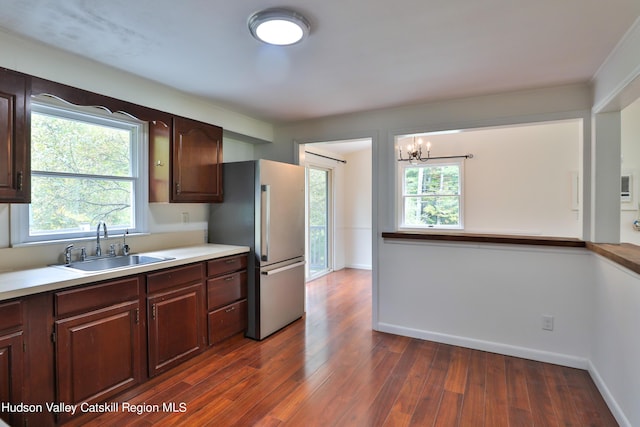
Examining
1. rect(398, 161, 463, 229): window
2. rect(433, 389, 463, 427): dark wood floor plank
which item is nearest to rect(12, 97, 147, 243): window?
rect(433, 389, 463, 427): dark wood floor plank

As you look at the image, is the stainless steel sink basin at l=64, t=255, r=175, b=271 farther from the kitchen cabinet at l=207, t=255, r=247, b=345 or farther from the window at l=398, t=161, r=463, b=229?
the window at l=398, t=161, r=463, b=229

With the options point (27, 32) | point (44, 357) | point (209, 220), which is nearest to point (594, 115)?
point (209, 220)

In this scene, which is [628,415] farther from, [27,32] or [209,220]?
[27,32]

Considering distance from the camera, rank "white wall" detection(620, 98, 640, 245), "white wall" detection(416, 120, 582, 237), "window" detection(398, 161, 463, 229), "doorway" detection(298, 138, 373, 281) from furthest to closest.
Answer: "doorway" detection(298, 138, 373, 281) < "window" detection(398, 161, 463, 229) < "white wall" detection(416, 120, 582, 237) < "white wall" detection(620, 98, 640, 245)

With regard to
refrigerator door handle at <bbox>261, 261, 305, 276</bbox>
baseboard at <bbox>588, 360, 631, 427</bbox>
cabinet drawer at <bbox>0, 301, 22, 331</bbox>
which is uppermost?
cabinet drawer at <bbox>0, 301, 22, 331</bbox>

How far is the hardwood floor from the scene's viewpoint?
201 centimetres

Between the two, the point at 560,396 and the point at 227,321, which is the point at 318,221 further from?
the point at 560,396

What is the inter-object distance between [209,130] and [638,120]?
192 inches

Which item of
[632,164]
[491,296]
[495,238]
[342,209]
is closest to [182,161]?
[495,238]

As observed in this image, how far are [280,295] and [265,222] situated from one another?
80 centimetres

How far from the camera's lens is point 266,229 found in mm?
3191

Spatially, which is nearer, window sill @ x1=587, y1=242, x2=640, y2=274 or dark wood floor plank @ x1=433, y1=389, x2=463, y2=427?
window sill @ x1=587, y1=242, x2=640, y2=274

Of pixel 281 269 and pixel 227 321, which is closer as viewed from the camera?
pixel 227 321

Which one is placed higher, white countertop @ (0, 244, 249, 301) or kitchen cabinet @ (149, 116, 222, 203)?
kitchen cabinet @ (149, 116, 222, 203)
